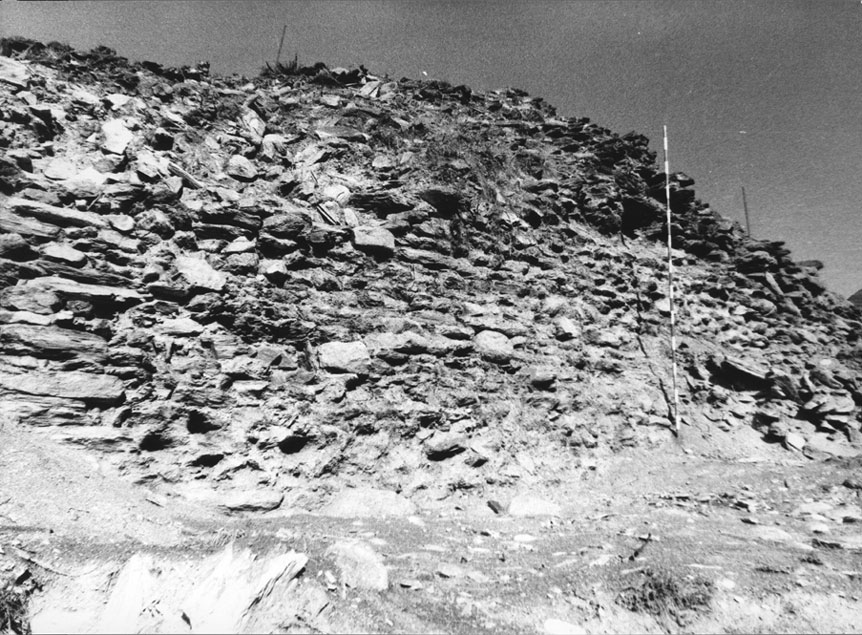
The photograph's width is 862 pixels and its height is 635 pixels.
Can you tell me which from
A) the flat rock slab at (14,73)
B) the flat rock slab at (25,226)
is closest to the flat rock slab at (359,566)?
the flat rock slab at (25,226)

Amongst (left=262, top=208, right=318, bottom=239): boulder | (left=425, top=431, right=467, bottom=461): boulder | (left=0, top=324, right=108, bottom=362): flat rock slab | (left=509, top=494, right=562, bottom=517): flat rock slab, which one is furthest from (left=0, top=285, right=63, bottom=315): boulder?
(left=509, top=494, right=562, bottom=517): flat rock slab

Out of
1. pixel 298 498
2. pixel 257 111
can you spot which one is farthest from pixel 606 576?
pixel 257 111

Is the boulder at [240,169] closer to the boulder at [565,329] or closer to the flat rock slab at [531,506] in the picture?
the boulder at [565,329]

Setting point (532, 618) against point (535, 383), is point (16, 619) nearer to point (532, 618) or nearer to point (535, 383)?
point (532, 618)

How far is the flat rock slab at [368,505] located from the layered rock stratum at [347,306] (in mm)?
53

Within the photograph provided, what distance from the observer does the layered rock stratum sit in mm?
6148

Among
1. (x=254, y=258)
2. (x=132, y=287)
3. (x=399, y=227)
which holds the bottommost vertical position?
(x=132, y=287)

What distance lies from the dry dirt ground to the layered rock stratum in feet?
1.63

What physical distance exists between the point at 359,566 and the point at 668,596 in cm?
284

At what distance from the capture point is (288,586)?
12.1 feet

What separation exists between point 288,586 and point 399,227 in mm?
7354

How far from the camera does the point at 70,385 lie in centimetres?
582

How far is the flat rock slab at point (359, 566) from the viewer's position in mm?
4141

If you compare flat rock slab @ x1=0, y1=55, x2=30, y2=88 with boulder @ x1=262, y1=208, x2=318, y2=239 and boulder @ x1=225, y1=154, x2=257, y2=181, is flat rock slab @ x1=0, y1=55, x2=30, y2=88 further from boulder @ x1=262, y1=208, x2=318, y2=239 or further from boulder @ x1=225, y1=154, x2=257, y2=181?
boulder @ x1=262, y1=208, x2=318, y2=239
